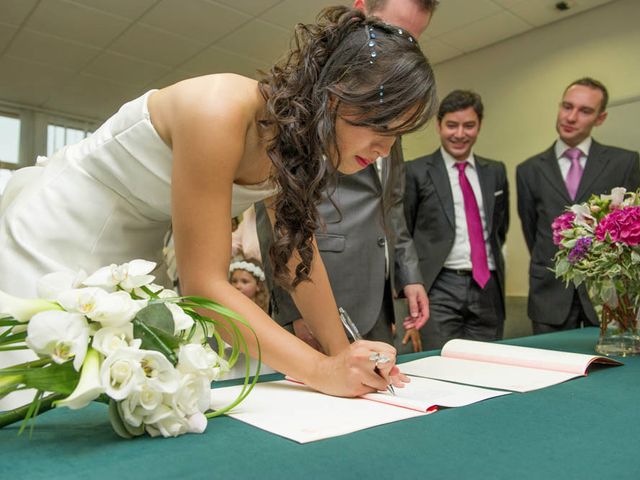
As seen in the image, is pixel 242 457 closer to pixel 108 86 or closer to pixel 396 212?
pixel 396 212

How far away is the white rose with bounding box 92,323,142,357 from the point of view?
645 millimetres

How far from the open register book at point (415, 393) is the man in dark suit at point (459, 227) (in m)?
1.31

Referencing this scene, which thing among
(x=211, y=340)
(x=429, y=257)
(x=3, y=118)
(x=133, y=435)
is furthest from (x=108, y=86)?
(x=133, y=435)

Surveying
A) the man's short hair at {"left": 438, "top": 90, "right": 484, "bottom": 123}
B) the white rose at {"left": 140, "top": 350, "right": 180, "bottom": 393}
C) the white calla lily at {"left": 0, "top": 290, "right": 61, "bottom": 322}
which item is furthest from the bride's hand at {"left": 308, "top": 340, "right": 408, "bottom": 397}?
the man's short hair at {"left": 438, "top": 90, "right": 484, "bottom": 123}

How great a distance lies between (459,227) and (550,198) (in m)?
0.47

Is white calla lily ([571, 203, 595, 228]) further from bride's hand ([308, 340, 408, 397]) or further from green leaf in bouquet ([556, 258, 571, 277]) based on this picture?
bride's hand ([308, 340, 408, 397])

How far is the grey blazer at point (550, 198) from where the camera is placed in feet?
8.75

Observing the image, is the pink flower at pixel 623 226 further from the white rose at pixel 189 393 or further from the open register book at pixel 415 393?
the white rose at pixel 189 393

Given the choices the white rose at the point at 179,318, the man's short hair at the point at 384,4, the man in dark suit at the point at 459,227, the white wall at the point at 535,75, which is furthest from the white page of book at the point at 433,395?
the white wall at the point at 535,75

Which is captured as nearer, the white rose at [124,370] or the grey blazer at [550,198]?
the white rose at [124,370]

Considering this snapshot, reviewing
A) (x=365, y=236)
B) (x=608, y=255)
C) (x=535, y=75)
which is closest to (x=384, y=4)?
(x=365, y=236)

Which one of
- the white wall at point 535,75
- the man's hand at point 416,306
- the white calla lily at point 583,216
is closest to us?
the white calla lily at point 583,216

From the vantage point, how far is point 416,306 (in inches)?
83.5

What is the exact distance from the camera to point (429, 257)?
280 centimetres
